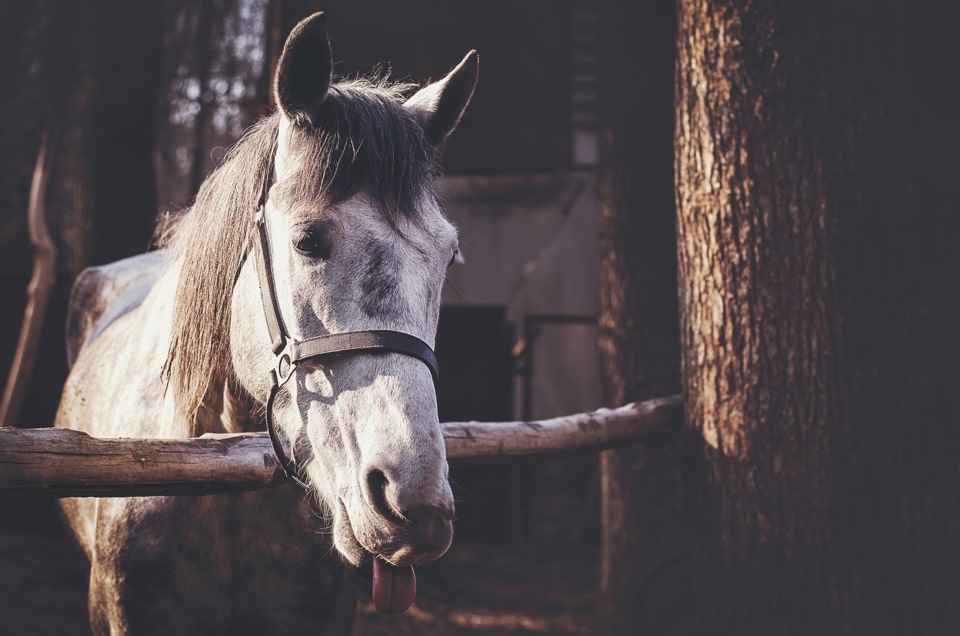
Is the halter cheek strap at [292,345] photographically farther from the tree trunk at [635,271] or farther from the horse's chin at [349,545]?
the tree trunk at [635,271]

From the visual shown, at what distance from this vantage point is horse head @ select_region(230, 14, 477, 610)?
54.3 inches

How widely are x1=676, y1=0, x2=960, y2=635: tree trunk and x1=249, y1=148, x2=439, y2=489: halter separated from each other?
4.48ft

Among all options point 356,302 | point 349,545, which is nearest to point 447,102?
point 356,302

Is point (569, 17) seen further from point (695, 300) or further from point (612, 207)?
point (695, 300)

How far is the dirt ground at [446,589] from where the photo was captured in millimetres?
4418

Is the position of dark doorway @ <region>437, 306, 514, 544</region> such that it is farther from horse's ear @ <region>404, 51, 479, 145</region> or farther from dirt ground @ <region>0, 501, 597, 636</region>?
horse's ear @ <region>404, 51, 479, 145</region>

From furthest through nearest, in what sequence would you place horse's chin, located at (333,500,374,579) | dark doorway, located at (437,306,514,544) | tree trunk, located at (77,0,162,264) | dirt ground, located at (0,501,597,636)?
1. dark doorway, located at (437,306,514,544)
2. tree trunk, located at (77,0,162,264)
3. dirt ground, located at (0,501,597,636)
4. horse's chin, located at (333,500,374,579)

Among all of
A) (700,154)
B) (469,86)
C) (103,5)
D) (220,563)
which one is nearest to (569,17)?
(103,5)

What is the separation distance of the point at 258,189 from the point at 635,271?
7.48 feet

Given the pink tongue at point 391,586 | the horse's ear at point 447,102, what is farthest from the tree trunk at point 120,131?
the pink tongue at point 391,586

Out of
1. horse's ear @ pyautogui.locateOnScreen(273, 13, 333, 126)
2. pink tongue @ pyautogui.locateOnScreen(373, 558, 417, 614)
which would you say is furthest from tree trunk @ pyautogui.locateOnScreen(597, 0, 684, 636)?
horse's ear @ pyautogui.locateOnScreen(273, 13, 333, 126)

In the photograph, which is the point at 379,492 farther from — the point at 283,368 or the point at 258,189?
the point at 258,189

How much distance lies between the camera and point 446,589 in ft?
16.9

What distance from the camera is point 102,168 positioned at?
17.9ft
